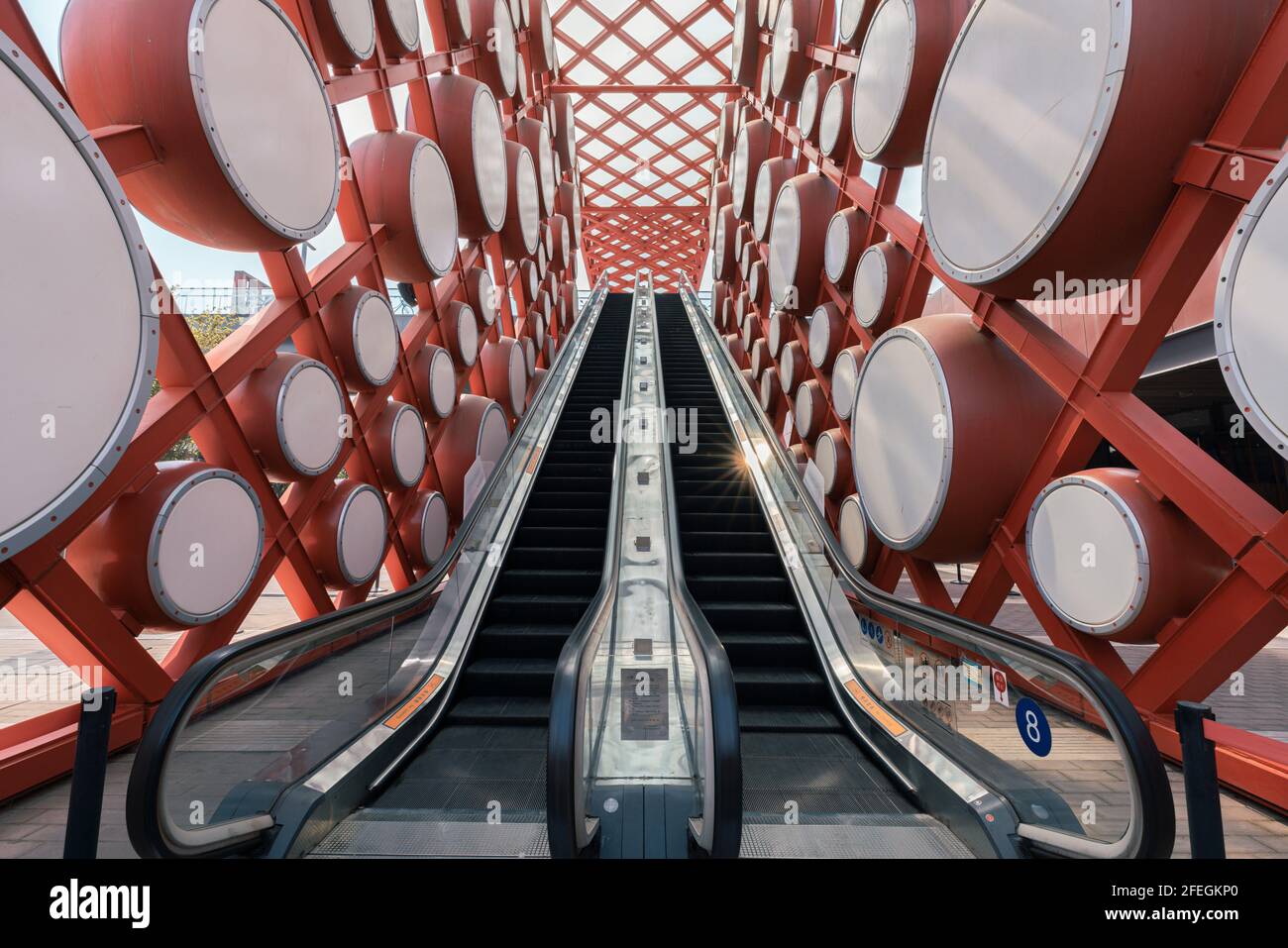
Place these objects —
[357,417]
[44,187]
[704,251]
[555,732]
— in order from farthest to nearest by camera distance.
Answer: [704,251] < [357,417] < [44,187] < [555,732]

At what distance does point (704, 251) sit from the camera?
3019 cm

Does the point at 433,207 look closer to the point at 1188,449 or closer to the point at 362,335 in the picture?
the point at 362,335

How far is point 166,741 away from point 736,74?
14.0 metres

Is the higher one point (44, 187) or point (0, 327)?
point (44, 187)

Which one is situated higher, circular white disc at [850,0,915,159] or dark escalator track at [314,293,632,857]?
circular white disc at [850,0,915,159]

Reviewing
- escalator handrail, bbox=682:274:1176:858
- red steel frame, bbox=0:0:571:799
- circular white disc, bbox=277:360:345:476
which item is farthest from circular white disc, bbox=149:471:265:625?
escalator handrail, bbox=682:274:1176:858

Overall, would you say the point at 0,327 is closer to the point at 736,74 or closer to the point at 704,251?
the point at 736,74

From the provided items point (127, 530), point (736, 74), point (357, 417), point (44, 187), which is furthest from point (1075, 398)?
point (736, 74)

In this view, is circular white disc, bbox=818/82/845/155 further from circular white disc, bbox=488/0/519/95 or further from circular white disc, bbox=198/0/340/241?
circular white disc, bbox=198/0/340/241

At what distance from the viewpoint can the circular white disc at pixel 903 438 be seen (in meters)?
4.02

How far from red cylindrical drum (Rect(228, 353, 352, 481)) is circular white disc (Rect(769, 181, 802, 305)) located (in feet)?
17.7

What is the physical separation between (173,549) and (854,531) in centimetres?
518

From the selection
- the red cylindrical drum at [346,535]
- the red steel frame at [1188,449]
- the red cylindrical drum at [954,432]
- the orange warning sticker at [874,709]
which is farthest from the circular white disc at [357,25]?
the orange warning sticker at [874,709]

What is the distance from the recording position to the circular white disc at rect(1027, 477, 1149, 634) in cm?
287
